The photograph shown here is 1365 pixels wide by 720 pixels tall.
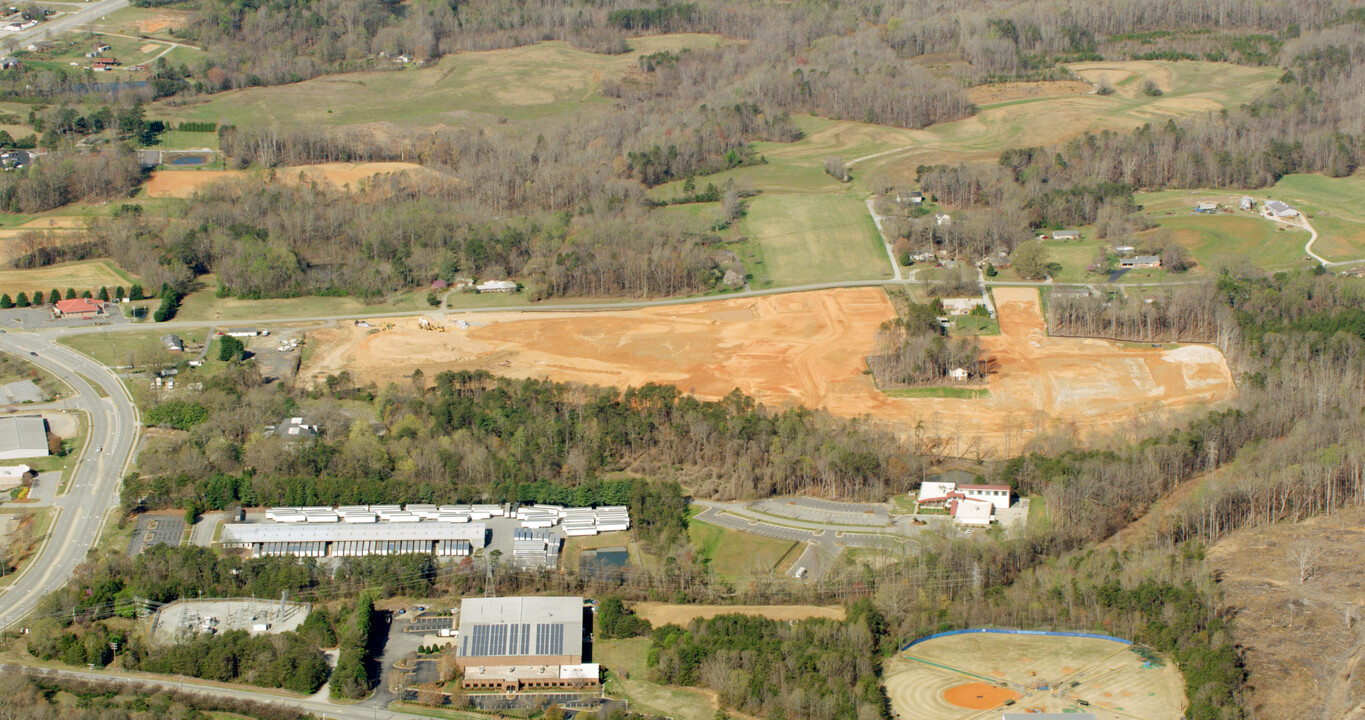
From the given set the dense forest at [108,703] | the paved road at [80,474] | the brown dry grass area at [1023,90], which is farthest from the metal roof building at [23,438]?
the brown dry grass area at [1023,90]

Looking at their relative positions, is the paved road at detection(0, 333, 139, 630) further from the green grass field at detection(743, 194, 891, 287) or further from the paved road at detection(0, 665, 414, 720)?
the green grass field at detection(743, 194, 891, 287)

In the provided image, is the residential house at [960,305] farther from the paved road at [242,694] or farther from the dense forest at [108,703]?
the dense forest at [108,703]

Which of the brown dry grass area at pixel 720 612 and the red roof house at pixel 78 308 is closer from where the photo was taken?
the brown dry grass area at pixel 720 612

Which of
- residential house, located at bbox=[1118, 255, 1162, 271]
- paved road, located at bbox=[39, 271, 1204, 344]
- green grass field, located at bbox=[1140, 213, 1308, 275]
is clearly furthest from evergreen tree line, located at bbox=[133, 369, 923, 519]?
green grass field, located at bbox=[1140, 213, 1308, 275]

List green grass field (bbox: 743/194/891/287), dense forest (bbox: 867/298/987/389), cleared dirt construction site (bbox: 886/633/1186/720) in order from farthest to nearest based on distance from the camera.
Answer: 1. green grass field (bbox: 743/194/891/287)
2. dense forest (bbox: 867/298/987/389)
3. cleared dirt construction site (bbox: 886/633/1186/720)

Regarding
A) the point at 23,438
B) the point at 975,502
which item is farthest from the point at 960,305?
the point at 23,438

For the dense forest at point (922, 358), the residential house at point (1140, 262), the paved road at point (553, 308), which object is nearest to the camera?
the dense forest at point (922, 358)
